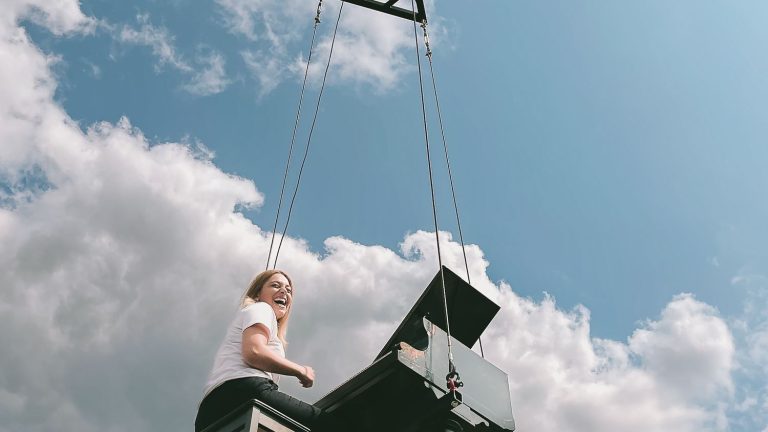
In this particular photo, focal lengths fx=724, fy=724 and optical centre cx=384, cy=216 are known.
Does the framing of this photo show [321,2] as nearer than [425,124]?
No

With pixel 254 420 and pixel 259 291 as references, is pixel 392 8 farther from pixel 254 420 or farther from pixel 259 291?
pixel 254 420

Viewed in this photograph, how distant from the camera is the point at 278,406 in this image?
4012 mm

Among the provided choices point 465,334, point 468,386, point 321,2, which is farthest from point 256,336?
point 321,2

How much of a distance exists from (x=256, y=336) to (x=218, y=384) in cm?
35

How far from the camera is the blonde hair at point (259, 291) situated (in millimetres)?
4555

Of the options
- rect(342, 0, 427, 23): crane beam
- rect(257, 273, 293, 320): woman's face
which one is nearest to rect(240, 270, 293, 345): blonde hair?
rect(257, 273, 293, 320): woman's face

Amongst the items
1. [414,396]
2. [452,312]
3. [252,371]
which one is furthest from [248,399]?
[452,312]

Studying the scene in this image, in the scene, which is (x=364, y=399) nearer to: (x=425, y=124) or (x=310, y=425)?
(x=310, y=425)

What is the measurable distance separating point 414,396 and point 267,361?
0.86 meters

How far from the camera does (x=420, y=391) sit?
4098mm

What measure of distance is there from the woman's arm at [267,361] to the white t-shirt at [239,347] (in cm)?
7

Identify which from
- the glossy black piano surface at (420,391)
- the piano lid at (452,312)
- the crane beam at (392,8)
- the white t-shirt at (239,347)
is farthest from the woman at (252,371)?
the crane beam at (392,8)

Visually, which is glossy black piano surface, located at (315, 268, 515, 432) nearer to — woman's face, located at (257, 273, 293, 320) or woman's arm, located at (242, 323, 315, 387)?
woman's arm, located at (242, 323, 315, 387)

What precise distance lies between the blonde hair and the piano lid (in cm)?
62
